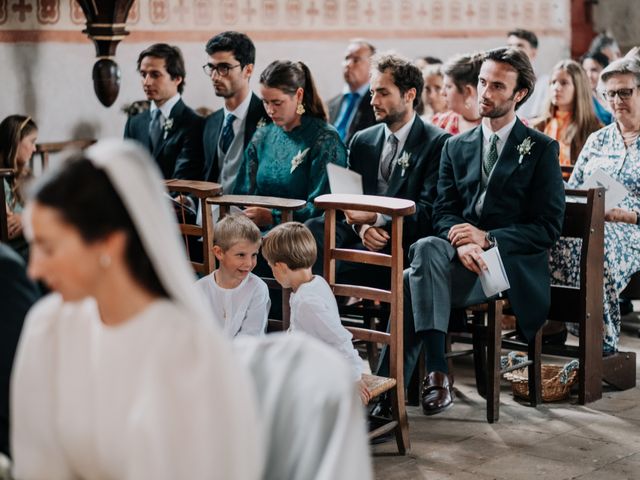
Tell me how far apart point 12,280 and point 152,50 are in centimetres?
384

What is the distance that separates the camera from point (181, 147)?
19.4ft

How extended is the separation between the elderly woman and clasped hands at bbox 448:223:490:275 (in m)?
0.55

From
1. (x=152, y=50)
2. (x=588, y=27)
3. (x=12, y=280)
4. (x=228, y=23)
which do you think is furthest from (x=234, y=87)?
(x=588, y=27)

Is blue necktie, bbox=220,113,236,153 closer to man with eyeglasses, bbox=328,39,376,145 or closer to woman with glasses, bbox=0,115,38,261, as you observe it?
woman with glasses, bbox=0,115,38,261

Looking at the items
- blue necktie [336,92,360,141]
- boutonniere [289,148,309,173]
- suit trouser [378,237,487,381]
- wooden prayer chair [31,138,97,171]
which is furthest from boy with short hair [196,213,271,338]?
blue necktie [336,92,360,141]

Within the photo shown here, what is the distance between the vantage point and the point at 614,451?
13.7ft

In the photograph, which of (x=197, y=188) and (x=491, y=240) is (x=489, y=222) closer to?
(x=491, y=240)

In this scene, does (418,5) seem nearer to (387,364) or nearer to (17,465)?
(387,364)

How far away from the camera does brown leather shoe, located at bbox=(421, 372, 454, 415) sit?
4488 millimetres

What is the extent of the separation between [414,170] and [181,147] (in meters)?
1.44

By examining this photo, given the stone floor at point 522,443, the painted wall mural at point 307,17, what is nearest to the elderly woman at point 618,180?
the stone floor at point 522,443

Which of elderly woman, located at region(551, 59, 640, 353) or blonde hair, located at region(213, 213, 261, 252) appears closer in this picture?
blonde hair, located at region(213, 213, 261, 252)

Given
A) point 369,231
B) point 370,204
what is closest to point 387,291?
point 370,204

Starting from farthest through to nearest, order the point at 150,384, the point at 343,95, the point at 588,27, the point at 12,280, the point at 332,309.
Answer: the point at 588,27
the point at 343,95
the point at 332,309
the point at 12,280
the point at 150,384
